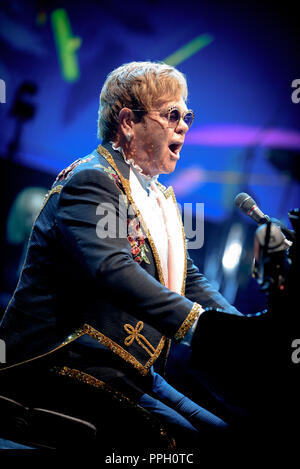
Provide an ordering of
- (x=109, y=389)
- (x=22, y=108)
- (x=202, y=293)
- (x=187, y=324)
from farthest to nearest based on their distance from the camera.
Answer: (x=22, y=108) < (x=202, y=293) < (x=109, y=389) < (x=187, y=324)

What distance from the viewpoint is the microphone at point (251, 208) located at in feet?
4.52

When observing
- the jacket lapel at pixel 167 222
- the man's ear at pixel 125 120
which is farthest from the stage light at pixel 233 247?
the man's ear at pixel 125 120

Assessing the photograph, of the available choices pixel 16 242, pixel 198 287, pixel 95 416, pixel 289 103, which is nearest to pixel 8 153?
pixel 16 242

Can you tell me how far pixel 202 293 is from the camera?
1.91 meters

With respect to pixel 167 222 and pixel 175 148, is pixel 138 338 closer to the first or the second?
pixel 167 222

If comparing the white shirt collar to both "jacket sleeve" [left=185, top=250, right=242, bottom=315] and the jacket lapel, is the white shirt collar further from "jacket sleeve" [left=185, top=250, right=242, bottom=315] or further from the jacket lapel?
"jacket sleeve" [left=185, top=250, right=242, bottom=315]

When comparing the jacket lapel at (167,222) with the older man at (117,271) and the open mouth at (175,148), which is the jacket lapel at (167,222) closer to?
the older man at (117,271)

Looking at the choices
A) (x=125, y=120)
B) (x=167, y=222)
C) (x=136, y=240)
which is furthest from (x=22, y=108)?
(x=136, y=240)

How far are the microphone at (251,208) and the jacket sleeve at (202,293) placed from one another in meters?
0.63

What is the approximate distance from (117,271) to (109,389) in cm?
52

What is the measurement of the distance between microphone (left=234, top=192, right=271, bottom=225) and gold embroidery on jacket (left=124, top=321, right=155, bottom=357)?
67 cm

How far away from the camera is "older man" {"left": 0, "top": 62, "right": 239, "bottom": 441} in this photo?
1.20 m

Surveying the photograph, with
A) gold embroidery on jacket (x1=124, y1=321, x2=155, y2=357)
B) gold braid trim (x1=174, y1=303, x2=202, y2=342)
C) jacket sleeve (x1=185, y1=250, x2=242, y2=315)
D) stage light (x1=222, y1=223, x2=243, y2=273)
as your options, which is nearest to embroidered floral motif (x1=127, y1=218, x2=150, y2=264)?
gold embroidery on jacket (x1=124, y1=321, x2=155, y2=357)
